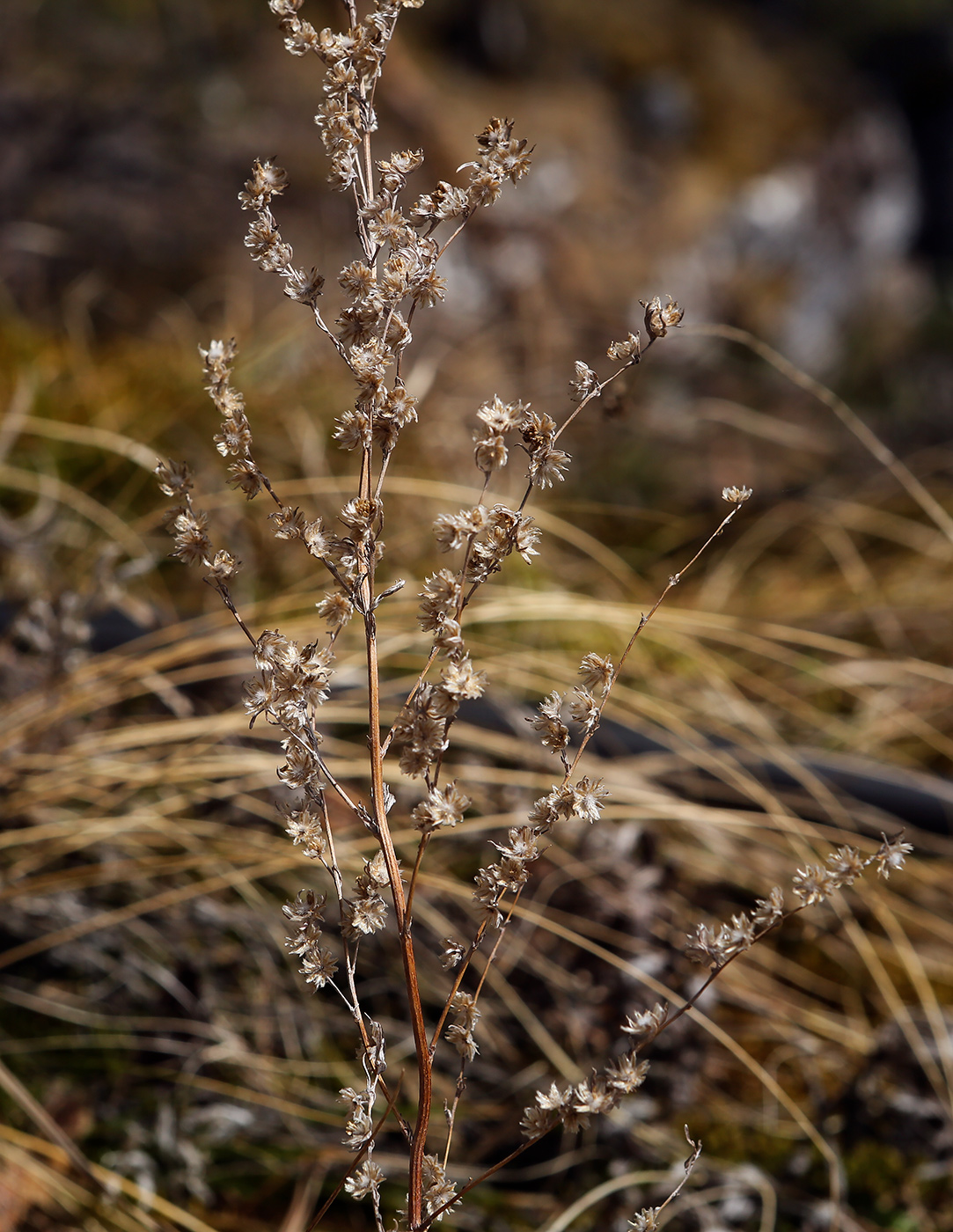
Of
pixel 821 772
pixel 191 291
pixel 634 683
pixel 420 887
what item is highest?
pixel 191 291

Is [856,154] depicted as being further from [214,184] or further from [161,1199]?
[161,1199]

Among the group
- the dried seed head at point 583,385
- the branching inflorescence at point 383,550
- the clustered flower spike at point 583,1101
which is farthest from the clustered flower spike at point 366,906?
the dried seed head at point 583,385

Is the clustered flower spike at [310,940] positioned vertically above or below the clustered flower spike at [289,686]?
below

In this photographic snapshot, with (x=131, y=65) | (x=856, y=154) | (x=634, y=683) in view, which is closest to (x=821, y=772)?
(x=634, y=683)

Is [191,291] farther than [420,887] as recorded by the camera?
Yes

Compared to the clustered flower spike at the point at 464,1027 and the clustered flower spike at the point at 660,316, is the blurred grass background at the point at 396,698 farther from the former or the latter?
the clustered flower spike at the point at 660,316

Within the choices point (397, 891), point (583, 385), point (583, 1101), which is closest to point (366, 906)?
point (397, 891)

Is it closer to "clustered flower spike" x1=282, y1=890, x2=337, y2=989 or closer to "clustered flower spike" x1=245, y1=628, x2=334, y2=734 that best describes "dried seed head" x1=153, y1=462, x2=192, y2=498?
"clustered flower spike" x1=245, y1=628, x2=334, y2=734

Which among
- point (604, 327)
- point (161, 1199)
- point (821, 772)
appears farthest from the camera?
point (604, 327)

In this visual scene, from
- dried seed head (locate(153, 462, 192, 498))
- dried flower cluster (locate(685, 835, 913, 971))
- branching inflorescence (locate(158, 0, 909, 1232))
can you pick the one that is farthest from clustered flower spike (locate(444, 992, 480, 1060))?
dried seed head (locate(153, 462, 192, 498))
